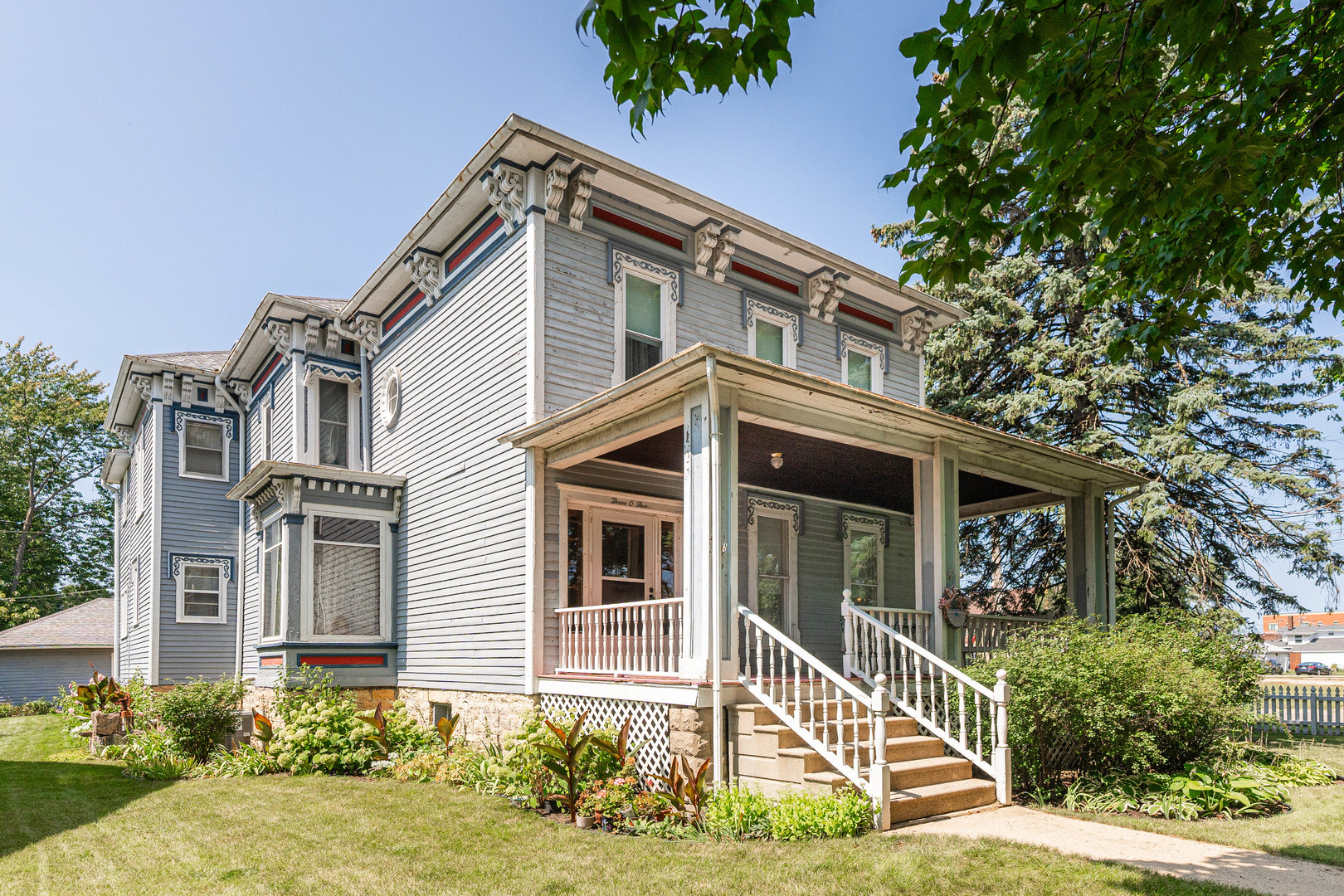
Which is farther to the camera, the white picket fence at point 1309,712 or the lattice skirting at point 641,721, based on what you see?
the white picket fence at point 1309,712

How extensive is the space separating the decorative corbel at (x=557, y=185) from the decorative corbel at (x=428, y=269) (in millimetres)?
2685

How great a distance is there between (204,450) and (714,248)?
40.9 ft

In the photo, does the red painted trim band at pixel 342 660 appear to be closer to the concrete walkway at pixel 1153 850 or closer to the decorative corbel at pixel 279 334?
the decorative corbel at pixel 279 334

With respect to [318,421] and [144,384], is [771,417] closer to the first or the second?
[318,421]

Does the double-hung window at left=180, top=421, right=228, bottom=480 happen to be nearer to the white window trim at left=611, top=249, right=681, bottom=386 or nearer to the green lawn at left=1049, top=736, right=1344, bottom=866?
the white window trim at left=611, top=249, right=681, bottom=386

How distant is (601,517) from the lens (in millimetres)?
11711

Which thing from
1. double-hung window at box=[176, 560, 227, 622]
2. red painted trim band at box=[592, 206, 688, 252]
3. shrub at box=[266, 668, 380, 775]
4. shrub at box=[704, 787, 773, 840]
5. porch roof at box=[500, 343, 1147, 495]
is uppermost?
red painted trim band at box=[592, 206, 688, 252]

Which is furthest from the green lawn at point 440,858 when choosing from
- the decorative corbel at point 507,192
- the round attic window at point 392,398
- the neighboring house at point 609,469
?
the decorative corbel at point 507,192

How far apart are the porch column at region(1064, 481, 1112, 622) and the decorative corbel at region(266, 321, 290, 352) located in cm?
1281

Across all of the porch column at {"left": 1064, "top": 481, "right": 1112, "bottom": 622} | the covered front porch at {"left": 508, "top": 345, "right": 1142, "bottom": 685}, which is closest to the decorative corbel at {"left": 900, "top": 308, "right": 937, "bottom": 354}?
the covered front porch at {"left": 508, "top": 345, "right": 1142, "bottom": 685}

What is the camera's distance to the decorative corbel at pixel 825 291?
1425 centimetres

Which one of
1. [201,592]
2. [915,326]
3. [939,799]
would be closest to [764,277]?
[915,326]

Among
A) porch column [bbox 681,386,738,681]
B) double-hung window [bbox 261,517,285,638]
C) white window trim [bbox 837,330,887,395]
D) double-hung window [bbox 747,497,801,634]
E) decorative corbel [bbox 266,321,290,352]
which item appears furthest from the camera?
decorative corbel [bbox 266,321,290,352]

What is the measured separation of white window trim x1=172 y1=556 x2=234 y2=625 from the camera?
18109mm
